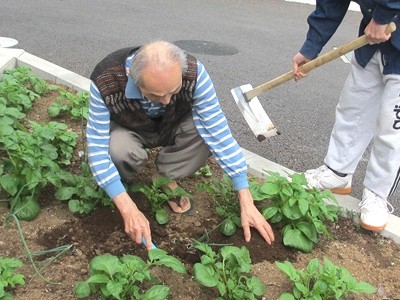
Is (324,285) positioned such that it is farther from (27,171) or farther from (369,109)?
(27,171)

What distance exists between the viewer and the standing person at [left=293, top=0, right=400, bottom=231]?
2688 mm

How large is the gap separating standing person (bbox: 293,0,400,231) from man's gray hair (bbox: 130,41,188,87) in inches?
41.6

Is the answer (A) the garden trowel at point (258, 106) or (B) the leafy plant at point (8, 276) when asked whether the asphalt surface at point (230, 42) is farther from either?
(B) the leafy plant at point (8, 276)

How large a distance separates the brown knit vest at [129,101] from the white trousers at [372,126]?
37.2 inches

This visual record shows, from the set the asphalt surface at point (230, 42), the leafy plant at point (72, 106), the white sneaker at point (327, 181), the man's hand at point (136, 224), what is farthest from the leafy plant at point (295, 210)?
the leafy plant at point (72, 106)

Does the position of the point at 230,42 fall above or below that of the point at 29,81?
below

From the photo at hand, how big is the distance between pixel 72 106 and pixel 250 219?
6.22ft

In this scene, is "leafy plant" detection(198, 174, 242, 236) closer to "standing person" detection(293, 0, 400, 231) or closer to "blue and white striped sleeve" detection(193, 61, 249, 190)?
"blue and white striped sleeve" detection(193, 61, 249, 190)

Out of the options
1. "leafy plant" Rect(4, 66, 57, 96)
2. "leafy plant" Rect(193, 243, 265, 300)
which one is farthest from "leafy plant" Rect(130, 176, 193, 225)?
"leafy plant" Rect(4, 66, 57, 96)

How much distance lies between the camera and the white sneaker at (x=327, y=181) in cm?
320

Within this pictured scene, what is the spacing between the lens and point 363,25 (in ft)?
9.58

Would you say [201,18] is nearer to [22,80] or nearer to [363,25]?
[22,80]

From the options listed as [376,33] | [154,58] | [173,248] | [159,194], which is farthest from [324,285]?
[376,33]

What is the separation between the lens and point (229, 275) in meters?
2.17
